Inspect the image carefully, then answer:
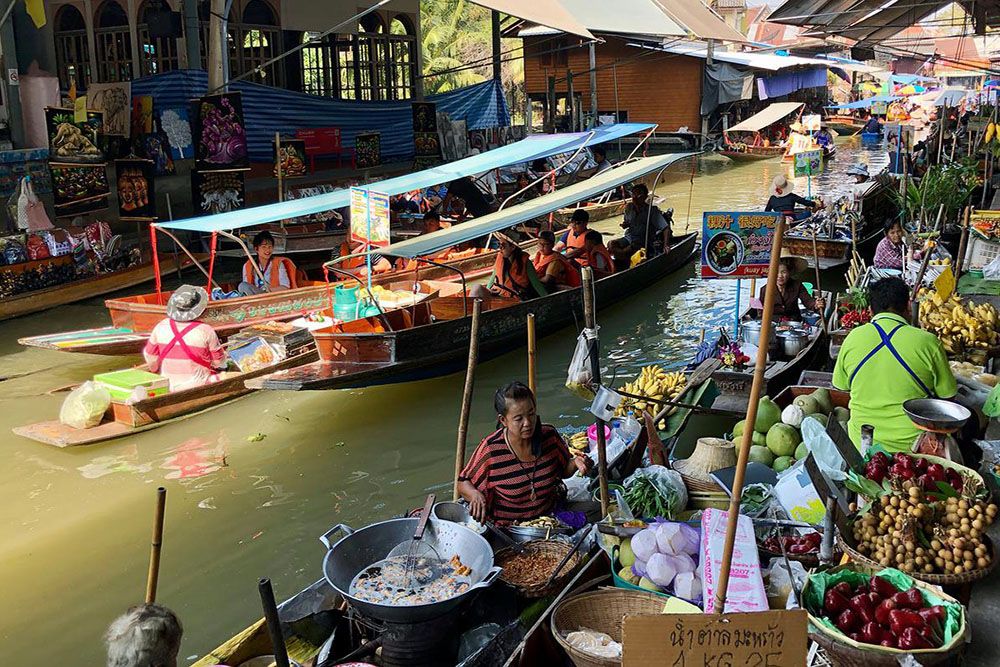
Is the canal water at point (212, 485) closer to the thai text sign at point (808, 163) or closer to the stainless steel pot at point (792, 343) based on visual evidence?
the stainless steel pot at point (792, 343)

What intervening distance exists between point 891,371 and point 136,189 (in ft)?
36.1

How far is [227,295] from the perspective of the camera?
9906mm

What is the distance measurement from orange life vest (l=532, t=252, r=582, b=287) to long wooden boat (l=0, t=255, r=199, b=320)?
553 cm

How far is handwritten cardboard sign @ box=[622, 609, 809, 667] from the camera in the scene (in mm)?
2408

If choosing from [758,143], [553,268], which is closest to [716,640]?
[553,268]

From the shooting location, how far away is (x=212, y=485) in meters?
7.03

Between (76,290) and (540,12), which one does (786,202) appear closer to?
(540,12)

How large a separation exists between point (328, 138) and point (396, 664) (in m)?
14.1

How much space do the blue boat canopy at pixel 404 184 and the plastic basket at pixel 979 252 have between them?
18.2ft

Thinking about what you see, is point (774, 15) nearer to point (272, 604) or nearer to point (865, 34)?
point (865, 34)

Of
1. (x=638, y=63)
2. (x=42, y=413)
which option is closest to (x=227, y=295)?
(x=42, y=413)

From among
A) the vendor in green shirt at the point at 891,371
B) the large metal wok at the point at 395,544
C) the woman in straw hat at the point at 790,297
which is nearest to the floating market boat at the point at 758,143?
the woman in straw hat at the point at 790,297

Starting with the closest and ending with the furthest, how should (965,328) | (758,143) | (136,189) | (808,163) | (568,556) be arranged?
1. (568,556)
2. (965,328)
3. (136,189)
4. (808,163)
5. (758,143)

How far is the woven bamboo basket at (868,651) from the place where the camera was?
8.86 ft
